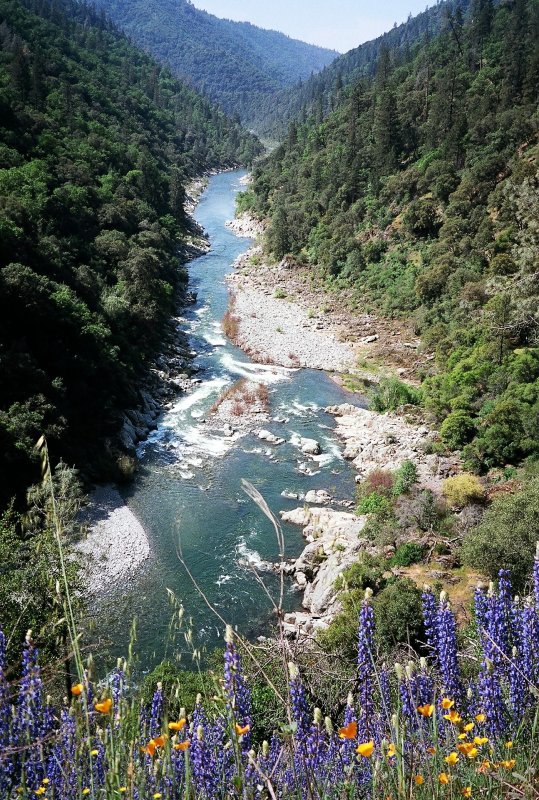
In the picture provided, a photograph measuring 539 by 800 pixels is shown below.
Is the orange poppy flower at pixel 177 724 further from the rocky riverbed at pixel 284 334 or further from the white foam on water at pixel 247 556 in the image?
the rocky riverbed at pixel 284 334

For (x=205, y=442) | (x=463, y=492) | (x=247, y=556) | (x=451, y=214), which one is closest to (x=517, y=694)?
(x=247, y=556)

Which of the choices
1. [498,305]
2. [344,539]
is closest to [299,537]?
[344,539]

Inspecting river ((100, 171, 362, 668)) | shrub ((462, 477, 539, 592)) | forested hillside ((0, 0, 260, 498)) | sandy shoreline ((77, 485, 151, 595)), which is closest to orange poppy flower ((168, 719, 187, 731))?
river ((100, 171, 362, 668))

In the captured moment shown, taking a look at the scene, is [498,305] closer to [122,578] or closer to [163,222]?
[122,578]

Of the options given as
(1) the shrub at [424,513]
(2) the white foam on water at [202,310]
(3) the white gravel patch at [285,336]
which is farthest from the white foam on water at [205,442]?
(2) the white foam on water at [202,310]

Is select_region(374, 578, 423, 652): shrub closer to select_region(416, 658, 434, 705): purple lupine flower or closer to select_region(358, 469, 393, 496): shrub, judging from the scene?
select_region(358, 469, 393, 496): shrub
